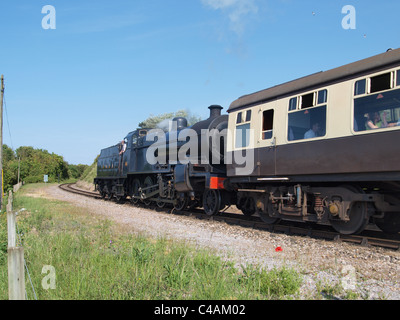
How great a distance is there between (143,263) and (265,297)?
216cm

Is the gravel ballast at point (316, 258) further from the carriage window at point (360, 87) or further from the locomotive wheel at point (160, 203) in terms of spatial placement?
the locomotive wheel at point (160, 203)

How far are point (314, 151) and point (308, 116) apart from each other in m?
0.96

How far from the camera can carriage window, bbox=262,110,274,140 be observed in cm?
952

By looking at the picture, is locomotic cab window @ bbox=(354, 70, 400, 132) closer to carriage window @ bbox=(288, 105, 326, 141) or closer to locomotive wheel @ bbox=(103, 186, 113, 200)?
carriage window @ bbox=(288, 105, 326, 141)

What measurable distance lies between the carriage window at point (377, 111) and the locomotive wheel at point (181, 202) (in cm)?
846

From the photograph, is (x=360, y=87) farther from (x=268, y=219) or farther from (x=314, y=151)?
(x=268, y=219)

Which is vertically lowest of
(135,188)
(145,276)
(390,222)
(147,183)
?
(145,276)

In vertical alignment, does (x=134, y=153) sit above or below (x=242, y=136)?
A: below

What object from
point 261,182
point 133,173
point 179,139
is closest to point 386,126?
point 261,182

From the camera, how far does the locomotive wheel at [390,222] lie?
26.6ft

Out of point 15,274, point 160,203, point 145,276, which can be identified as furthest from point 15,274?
point 160,203

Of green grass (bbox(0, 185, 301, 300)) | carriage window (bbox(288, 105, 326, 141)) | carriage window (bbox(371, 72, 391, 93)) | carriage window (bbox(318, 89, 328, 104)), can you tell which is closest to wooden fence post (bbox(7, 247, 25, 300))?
green grass (bbox(0, 185, 301, 300))

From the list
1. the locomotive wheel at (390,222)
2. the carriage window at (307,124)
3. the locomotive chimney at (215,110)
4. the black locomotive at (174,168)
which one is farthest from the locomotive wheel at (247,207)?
the locomotive wheel at (390,222)

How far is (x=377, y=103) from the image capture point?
6773 millimetres
